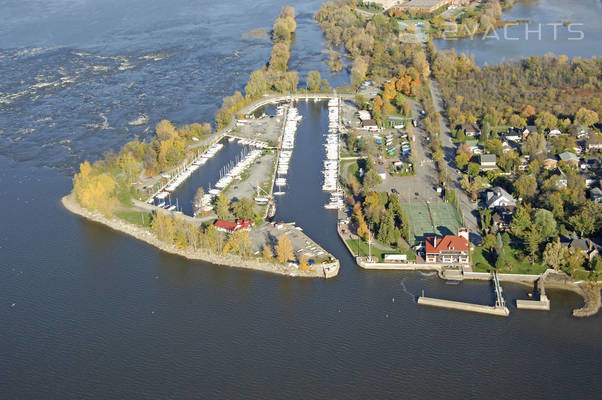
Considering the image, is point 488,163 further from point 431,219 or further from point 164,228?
point 164,228

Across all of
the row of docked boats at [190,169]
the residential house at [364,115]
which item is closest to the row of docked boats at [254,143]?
the row of docked boats at [190,169]

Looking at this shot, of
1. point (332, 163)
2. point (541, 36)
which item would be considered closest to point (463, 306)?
point (332, 163)

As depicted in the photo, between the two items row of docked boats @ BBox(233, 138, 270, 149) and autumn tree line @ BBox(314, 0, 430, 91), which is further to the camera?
autumn tree line @ BBox(314, 0, 430, 91)

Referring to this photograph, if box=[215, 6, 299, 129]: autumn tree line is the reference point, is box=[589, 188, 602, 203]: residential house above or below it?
below

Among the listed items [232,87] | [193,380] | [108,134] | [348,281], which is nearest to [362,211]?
[348,281]

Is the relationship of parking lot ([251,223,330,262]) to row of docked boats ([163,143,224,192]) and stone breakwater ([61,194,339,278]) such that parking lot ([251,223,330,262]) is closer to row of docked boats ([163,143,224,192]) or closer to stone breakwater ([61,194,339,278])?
stone breakwater ([61,194,339,278])

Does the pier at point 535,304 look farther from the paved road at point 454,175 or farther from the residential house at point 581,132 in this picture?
the residential house at point 581,132

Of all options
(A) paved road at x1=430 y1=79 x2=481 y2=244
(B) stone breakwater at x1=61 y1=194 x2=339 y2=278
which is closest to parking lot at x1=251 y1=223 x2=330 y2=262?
(B) stone breakwater at x1=61 y1=194 x2=339 y2=278
